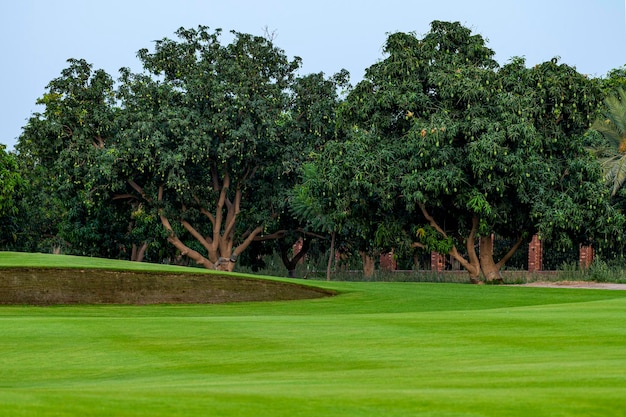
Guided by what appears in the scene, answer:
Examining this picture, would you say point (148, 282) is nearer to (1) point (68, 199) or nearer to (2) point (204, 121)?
(2) point (204, 121)

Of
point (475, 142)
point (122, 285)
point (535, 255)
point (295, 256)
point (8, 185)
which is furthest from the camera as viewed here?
point (295, 256)

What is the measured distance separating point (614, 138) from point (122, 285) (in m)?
27.3

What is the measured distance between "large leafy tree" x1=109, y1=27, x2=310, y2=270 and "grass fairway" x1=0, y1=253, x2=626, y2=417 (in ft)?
97.3

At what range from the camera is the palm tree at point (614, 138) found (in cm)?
4072

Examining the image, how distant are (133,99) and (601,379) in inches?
1681

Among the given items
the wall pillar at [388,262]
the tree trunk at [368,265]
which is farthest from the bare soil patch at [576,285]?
the wall pillar at [388,262]

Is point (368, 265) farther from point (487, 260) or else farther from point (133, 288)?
point (133, 288)

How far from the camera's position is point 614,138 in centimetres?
4400

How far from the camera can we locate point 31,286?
928 inches

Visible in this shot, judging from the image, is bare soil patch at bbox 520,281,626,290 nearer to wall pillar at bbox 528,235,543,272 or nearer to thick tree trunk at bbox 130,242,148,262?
wall pillar at bbox 528,235,543,272

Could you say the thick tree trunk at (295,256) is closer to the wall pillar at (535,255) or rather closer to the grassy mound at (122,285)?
the wall pillar at (535,255)

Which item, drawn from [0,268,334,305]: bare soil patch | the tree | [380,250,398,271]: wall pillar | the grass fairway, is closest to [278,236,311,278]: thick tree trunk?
[380,250,398,271]: wall pillar

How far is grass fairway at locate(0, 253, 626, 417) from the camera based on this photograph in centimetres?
612

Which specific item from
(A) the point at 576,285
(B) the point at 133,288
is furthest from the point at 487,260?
(B) the point at 133,288
